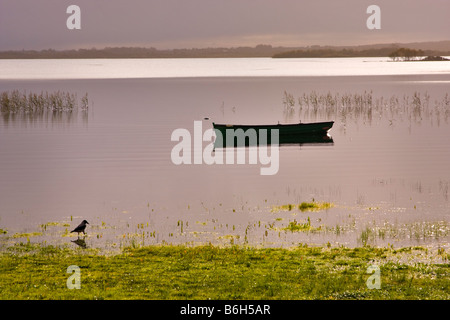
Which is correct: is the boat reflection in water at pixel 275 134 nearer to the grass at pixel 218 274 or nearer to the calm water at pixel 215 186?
the calm water at pixel 215 186

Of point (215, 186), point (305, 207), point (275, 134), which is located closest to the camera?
point (305, 207)

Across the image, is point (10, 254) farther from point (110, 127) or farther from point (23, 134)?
point (110, 127)

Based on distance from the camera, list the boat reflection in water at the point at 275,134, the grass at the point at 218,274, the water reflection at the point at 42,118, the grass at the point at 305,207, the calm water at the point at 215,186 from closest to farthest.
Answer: the grass at the point at 218,274, the calm water at the point at 215,186, the grass at the point at 305,207, the boat reflection in water at the point at 275,134, the water reflection at the point at 42,118

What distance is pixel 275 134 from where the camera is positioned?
70.9 metres

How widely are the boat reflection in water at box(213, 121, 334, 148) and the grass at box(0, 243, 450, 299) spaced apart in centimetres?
4496

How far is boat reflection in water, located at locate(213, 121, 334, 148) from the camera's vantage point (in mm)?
70312

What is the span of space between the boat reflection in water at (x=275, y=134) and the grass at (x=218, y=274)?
148ft

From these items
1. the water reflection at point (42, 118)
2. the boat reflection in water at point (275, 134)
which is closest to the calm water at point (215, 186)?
the water reflection at point (42, 118)

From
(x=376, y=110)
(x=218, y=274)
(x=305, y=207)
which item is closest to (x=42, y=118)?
(x=376, y=110)

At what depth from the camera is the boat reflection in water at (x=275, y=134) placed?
7031cm

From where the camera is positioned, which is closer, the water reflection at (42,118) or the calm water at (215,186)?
the calm water at (215,186)

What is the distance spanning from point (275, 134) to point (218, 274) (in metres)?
50.8

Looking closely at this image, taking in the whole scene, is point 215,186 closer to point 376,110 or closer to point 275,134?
point 275,134

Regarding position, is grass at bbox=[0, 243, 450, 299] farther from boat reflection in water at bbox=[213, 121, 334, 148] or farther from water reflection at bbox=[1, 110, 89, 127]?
water reflection at bbox=[1, 110, 89, 127]
